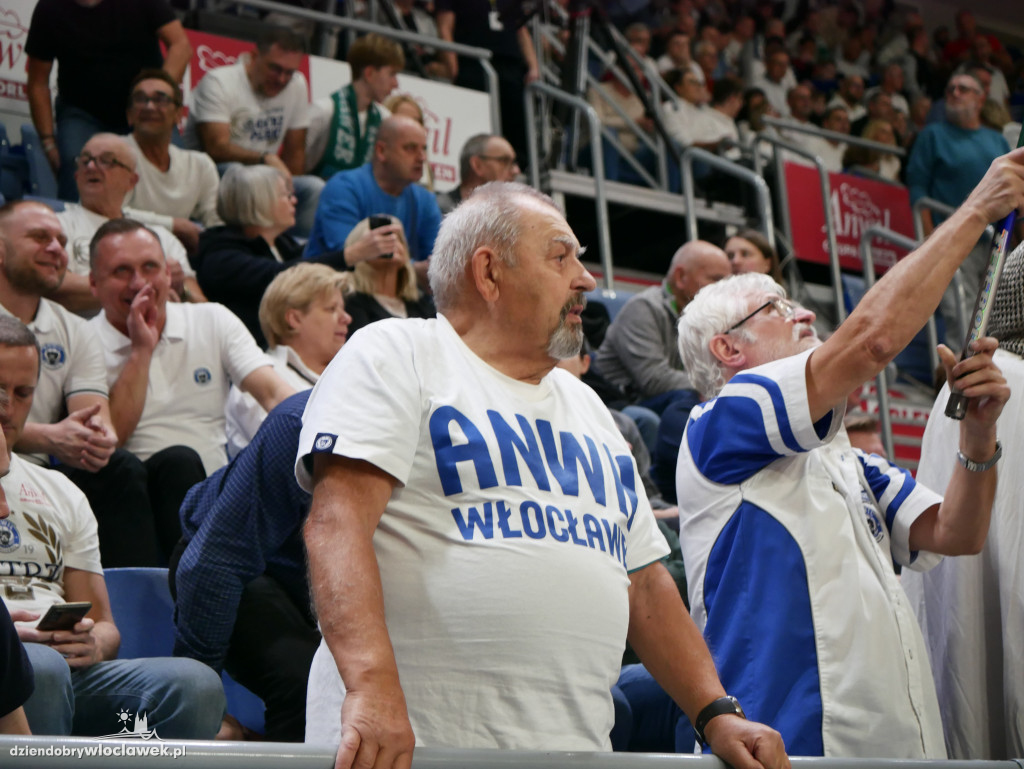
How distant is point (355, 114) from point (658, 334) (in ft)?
7.16

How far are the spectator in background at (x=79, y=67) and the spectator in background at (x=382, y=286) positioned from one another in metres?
1.50

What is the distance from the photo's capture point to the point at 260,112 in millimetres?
5941

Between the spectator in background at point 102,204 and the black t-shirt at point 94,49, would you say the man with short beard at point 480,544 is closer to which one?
the spectator in background at point 102,204

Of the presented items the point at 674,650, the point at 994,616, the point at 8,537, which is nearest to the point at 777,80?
the point at 994,616

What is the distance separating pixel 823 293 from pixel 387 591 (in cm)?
644

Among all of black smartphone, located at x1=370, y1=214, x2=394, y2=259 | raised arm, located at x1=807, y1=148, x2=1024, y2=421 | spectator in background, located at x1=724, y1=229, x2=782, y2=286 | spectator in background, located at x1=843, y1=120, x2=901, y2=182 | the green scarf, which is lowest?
raised arm, located at x1=807, y1=148, x2=1024, y2=421

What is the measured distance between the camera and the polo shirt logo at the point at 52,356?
350cm

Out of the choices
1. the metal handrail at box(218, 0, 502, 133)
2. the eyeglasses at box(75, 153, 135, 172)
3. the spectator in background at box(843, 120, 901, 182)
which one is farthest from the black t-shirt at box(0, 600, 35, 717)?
the spectator in background at box(843, 120, 901, 182)

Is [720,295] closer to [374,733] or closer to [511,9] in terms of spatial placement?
[374,733]

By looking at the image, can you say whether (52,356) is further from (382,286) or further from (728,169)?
(728,169)

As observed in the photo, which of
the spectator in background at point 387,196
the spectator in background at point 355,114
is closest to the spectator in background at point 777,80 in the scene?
Answer: the spectator in background at point 355,114

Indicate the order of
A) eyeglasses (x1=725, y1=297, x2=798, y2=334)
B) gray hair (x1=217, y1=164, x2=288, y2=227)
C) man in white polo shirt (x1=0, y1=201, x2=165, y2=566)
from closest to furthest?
eyeglasses (x1=725, y1=297, x2=798, y2=334) < man in white polo shirt (x1=0, y1=201, x2=165, y2=566) < gray hair (x1=217, y1=164, x2=288, y2=227)

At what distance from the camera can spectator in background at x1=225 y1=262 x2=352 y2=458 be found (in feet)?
12.8

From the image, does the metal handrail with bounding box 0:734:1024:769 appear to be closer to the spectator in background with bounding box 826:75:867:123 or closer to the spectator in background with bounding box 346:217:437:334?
the spectator in background with bounding box 346:217:437:334
